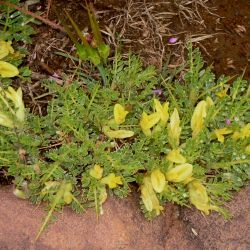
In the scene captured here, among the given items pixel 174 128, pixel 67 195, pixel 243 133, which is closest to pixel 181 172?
pixel 174 128

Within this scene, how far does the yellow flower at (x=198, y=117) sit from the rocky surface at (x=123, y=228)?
29 centimetres

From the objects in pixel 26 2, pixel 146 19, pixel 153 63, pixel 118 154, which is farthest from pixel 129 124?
pixel 26 2

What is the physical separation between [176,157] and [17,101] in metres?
0.59

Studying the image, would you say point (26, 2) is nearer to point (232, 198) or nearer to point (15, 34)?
point (15, 34)

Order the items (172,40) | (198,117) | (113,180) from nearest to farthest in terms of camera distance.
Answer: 1. (113,180)
2. (198,117)
3. (172,40)

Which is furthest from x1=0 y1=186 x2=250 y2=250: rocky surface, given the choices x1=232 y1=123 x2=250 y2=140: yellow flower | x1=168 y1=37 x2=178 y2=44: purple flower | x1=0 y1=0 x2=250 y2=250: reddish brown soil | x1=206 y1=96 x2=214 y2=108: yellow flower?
x1=168 y1=37 x2=178 y2=44: purple flower

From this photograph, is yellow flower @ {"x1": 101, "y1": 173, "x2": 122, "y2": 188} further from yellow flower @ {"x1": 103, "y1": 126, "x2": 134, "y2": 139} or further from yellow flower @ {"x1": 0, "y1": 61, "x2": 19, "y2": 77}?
yellow flower @ {"x1": 0, "y1": 61, "x2": 19, "y2": 77}

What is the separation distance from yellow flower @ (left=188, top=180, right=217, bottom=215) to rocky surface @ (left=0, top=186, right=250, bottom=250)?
0.10 m

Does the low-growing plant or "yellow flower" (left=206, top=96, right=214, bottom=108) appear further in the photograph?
"yellow flower" (left=206, top=96, right=214, bottom=108)

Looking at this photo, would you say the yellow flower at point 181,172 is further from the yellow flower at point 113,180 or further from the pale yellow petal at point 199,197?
the yellow flower at point 113,180

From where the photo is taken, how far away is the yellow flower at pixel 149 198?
6.41 ft

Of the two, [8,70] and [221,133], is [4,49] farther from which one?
[221,133]

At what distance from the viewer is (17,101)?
2.02m

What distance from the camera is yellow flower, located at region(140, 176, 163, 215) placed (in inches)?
76.9
